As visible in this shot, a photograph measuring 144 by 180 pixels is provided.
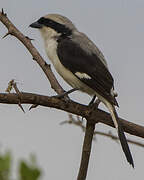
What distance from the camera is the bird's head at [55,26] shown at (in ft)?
12.3

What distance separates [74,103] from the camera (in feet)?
8.48

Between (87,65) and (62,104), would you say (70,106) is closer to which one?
(62,104)

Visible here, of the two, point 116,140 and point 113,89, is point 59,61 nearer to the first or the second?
point 113,89

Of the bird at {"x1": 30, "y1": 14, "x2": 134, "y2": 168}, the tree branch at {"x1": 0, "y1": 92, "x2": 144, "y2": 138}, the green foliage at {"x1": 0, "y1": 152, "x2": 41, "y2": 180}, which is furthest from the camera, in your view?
the bird at {"x1": 30, "y1": 14, "x2": 134, "y2": 168}

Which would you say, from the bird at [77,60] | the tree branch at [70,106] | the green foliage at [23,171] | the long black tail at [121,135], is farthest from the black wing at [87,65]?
the green foliage at [23,171]

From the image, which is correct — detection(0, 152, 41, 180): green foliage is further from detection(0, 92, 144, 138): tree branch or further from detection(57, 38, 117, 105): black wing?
detection(57, 38, 117, 105): black wing

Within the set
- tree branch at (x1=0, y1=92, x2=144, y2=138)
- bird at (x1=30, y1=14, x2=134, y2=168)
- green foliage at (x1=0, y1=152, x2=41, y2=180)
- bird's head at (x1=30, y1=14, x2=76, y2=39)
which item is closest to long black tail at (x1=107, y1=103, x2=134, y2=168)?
tree branch at (x1=0, y1=92, x2=144, y2=138)

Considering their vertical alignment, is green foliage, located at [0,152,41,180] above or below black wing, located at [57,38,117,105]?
below

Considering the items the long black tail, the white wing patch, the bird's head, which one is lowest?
the long black tail

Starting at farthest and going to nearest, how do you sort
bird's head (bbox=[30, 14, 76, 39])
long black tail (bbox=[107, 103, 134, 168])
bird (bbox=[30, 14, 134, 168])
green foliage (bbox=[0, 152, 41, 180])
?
bird's head (bbox=[30, 14, 76, 39])
bird (bbox=[30, 14, 134, 168])
long black tail (bbox=[107, 103, 134, 168])
green foliage (bbox=[0, 152, 41, 180])

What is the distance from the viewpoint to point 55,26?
3.77 m

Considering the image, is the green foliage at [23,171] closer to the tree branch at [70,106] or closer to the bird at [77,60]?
the tree branch at [70,106]

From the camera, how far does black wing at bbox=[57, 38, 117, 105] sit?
10.4ft

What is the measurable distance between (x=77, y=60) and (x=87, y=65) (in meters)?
0.10
